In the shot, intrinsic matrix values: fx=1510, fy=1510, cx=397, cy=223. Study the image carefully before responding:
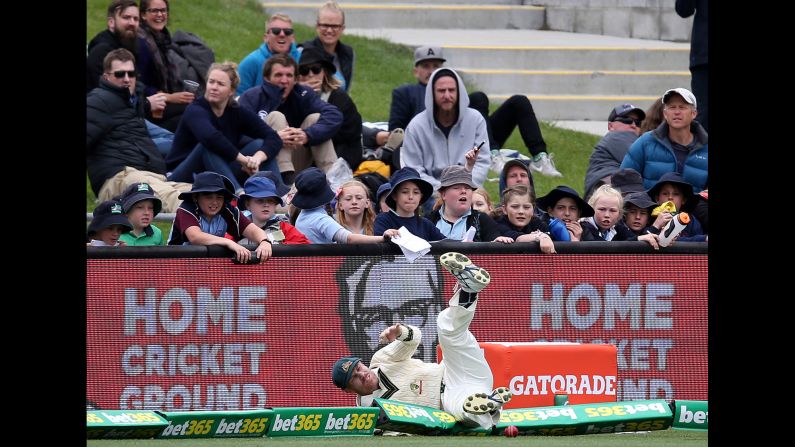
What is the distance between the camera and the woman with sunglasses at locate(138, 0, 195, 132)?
14.8 meters

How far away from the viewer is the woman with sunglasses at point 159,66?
48.4 ft

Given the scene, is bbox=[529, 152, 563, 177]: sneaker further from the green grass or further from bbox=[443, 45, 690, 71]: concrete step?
bbox=[443, 45, 690, 71]: concrete step

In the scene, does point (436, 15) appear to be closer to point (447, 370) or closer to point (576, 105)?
point (576, 105)

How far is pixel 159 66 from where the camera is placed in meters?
14.9

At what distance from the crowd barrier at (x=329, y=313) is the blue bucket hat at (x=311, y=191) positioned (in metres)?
1.04

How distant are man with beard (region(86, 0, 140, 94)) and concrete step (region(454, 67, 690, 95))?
612 centimetres

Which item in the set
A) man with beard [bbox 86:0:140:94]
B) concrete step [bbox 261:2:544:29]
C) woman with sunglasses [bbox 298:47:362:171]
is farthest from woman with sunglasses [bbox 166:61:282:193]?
concrete step [bbox 261:2:544:29]

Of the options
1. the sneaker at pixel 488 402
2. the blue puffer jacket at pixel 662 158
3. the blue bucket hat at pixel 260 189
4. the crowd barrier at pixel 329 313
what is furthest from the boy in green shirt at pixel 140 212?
the blue puffer jacket at pixel 662 158

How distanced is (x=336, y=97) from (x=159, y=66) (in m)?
1.81

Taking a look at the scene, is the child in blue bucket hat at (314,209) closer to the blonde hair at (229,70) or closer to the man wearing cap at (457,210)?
the man wearing cap at (457,210)

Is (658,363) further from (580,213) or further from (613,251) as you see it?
(580,213)

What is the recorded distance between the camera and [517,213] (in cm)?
1139

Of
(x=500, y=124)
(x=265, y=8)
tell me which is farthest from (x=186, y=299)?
(x=265, y=8)

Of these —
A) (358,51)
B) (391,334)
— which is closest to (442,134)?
(391,334)
